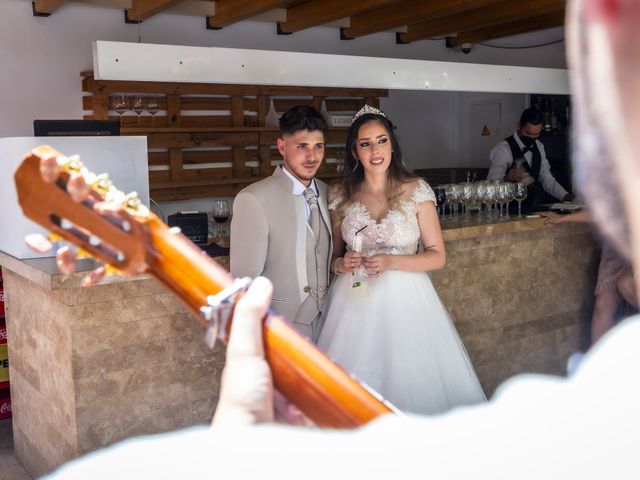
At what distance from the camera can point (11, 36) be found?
641cm

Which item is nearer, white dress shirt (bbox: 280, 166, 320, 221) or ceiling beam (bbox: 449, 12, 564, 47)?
white dress shirt (bbox: 280, 166, 320, 221)

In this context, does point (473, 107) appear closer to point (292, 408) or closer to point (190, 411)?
point (190, 411)

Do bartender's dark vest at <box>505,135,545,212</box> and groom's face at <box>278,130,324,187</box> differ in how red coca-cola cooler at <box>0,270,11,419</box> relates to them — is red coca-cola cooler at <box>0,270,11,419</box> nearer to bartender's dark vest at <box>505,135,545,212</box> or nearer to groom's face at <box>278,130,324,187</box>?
groom's face at <box>278,130,324,187</box>

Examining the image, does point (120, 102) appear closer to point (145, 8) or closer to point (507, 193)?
point (145, 8)

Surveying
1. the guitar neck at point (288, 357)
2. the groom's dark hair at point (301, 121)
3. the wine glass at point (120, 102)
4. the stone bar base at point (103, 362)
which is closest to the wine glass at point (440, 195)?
the groom's dark hair at point (301, 121)

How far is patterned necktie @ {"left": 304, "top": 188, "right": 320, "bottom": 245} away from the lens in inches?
128

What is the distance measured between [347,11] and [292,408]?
237 inches

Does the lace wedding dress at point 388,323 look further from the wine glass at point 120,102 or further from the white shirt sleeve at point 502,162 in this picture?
the white shirt sleeve at point 502,162

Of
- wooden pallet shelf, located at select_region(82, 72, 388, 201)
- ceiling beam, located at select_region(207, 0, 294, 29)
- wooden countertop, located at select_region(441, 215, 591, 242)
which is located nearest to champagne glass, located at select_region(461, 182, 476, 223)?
wooden countertop, located at select_region(441, 215, 591, 242)

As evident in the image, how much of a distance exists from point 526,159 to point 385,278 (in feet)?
11.5

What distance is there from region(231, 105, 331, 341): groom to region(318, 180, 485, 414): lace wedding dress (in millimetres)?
254

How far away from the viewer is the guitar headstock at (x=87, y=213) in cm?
75

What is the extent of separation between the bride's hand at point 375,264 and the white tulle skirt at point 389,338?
6.1 inches

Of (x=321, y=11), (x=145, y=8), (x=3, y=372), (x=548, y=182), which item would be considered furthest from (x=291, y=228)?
(x=321, y=11)
